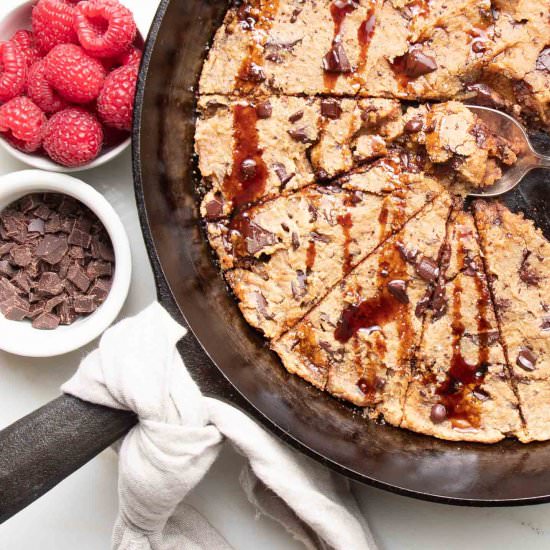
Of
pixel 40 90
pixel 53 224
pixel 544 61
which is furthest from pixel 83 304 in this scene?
pixel 544 61

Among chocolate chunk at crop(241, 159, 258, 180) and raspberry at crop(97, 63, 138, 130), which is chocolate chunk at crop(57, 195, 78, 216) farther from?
chocolate chunk at crop(241, 159, 258, 180)

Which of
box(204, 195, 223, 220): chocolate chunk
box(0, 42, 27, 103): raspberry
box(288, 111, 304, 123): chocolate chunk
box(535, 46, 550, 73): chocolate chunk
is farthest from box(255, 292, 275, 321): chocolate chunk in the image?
box(535, 46, 550, 73): chocolate chunk

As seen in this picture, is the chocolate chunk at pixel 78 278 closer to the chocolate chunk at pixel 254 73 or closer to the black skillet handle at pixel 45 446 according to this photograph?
the black skillet handle at pixel 45 446

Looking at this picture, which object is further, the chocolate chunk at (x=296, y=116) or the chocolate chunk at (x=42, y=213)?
the chocolate chunk at (x=42, y=213)

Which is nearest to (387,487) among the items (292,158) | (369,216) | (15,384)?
(369,216)

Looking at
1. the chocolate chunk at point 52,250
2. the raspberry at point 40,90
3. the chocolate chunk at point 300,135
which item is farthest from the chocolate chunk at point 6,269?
the chocolate chunk at point 300,135

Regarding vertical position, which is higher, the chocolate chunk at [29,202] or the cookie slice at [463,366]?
the chocolate chunk at [29,202]

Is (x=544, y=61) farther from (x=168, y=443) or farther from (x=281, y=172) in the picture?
(x=168, y=443)
